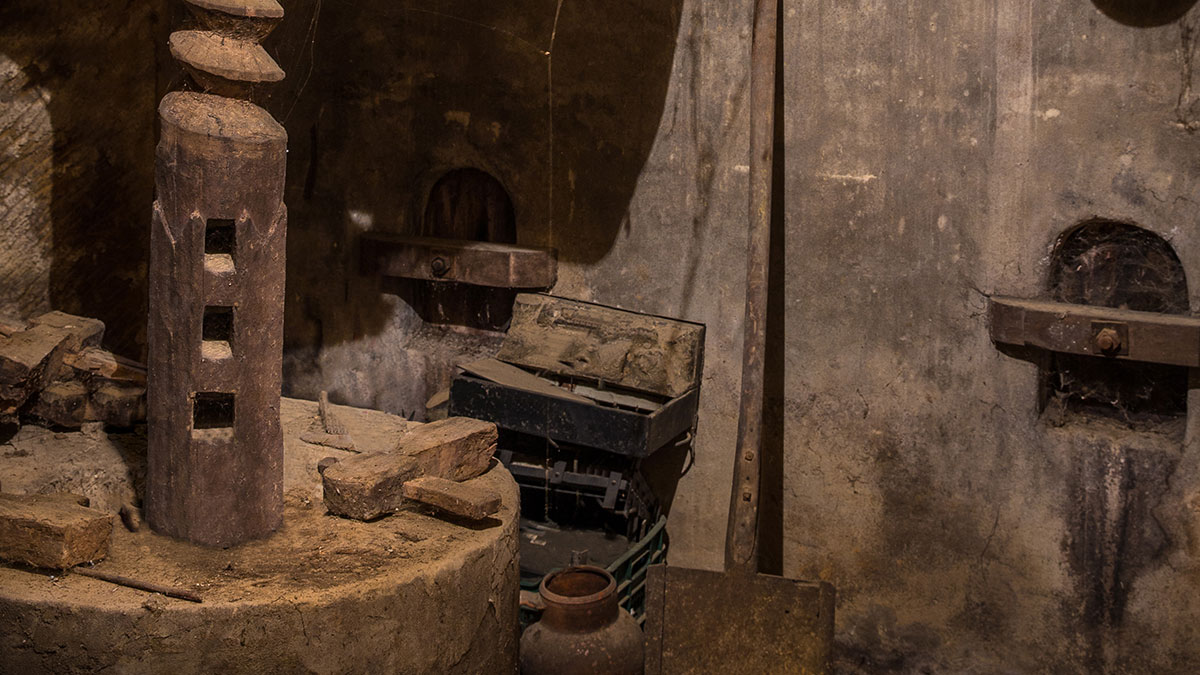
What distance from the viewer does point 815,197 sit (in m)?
5.59

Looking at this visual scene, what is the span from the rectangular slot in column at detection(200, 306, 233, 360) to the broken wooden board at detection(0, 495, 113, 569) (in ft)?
2.10

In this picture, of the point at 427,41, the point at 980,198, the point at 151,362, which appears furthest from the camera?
the point at 427,41

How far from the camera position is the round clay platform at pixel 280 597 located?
3.49 meters

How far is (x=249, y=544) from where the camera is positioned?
3.98m

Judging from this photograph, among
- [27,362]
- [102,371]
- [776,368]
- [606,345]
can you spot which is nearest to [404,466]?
[102,371]

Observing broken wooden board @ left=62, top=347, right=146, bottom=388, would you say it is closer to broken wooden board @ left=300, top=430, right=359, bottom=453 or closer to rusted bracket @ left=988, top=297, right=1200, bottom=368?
broken wooden board @ left=300, top=430, right=359, bottom=453

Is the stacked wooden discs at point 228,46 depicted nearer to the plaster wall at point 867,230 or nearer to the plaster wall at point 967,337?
the plaster wall at point 867,230

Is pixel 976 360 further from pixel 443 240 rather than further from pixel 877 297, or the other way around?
pixel 443 240

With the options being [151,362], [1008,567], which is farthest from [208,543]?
[1008,567]

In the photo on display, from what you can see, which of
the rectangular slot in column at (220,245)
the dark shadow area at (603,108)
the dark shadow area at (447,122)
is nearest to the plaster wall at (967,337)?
the dark shadow area at (603,108)

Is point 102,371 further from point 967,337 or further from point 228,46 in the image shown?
point 967,337

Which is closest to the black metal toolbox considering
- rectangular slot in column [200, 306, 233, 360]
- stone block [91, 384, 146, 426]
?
stone block [91, 384, 146, 426]

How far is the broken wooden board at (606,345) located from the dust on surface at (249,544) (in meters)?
1.07

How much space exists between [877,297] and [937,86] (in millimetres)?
1014
